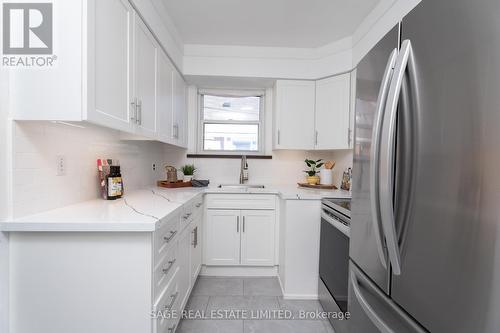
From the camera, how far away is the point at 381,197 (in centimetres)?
69

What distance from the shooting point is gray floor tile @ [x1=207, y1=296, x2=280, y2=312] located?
1.95 m

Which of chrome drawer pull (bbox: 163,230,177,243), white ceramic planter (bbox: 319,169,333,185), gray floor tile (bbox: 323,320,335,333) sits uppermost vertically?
white ceramic planter (bbox: 319,169,333,185)

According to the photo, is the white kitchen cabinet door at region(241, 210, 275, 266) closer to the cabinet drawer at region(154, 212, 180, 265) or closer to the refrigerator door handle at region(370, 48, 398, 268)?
the cabinet drawer at region(154, 212, 180, 265)

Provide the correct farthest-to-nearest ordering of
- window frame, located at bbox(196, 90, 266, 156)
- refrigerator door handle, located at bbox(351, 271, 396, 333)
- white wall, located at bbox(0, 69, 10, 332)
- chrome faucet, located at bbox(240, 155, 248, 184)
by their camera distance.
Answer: window frame, located at bbox(196, 90, 266, 156)
chrome faucet, located at bbox(240, 155, 248, 184)
white wall, located at bbox(0, 69, 10, 332)
refrigerator door handle, located at bbox(351, 271, 396, 333)

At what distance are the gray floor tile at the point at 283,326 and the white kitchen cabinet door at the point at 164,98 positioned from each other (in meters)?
1.70

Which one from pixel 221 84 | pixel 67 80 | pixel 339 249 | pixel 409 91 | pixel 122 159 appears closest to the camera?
pixel 409 91

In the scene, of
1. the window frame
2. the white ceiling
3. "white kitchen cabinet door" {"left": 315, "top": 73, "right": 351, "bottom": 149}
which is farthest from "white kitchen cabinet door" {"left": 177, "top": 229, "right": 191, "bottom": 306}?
the white ceiling

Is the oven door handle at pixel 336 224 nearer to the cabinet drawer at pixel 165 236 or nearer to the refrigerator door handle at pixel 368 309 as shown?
the refrigerator door handle at pixel 368 309

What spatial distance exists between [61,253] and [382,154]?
55.2 inches

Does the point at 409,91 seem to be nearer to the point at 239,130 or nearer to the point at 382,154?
the point at 382,154

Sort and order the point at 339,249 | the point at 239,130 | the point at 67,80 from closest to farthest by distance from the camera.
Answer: the point at 67,80
the point at 339,249
the point at 239,130

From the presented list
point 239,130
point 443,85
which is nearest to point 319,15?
point 239,130

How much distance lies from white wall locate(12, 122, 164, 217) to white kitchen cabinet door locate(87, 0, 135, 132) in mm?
349

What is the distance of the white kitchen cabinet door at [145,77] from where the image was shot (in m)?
1.54
